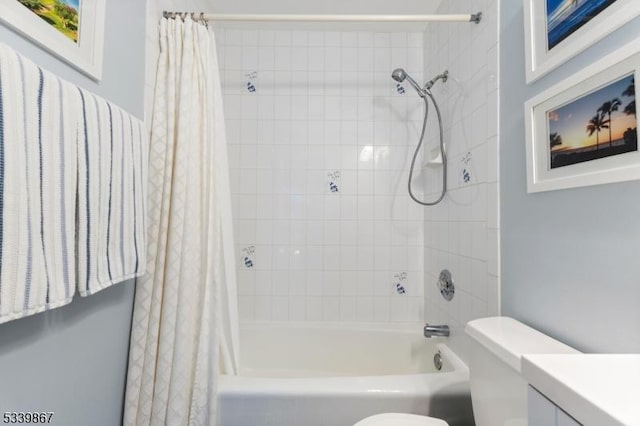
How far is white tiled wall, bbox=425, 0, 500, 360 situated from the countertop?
58 centimetres

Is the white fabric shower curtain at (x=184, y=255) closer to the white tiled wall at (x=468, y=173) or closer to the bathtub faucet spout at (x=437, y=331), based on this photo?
the bathtub faucet spout at (x=437, y=331)

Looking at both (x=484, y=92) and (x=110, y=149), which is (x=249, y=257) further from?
(x=484, y=92)

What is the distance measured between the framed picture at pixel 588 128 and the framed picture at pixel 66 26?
1.27 m

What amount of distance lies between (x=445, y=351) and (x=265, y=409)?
2.80 ft

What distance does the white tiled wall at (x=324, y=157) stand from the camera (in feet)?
6.40

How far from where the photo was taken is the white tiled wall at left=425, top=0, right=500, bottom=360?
1124 mm

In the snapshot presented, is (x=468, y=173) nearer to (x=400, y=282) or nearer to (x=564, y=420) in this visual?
(x=400, y=282)

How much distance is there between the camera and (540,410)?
472 millimetres

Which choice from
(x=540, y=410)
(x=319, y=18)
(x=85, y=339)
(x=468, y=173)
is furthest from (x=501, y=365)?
(x=319, y=18)

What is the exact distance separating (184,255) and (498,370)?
1.02 m

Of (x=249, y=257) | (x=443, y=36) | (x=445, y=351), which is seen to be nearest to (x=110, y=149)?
(x=249, y=257)

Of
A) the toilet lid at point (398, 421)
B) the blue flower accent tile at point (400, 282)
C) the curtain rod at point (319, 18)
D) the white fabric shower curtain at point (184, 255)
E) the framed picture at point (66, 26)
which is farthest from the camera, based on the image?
the blue flower accent tile at point (400, 282)

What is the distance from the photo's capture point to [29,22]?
0.68m

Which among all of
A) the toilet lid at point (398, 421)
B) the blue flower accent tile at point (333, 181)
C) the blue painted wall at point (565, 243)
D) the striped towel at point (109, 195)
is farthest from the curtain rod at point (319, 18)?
the toilet lid at point (398, 421)
